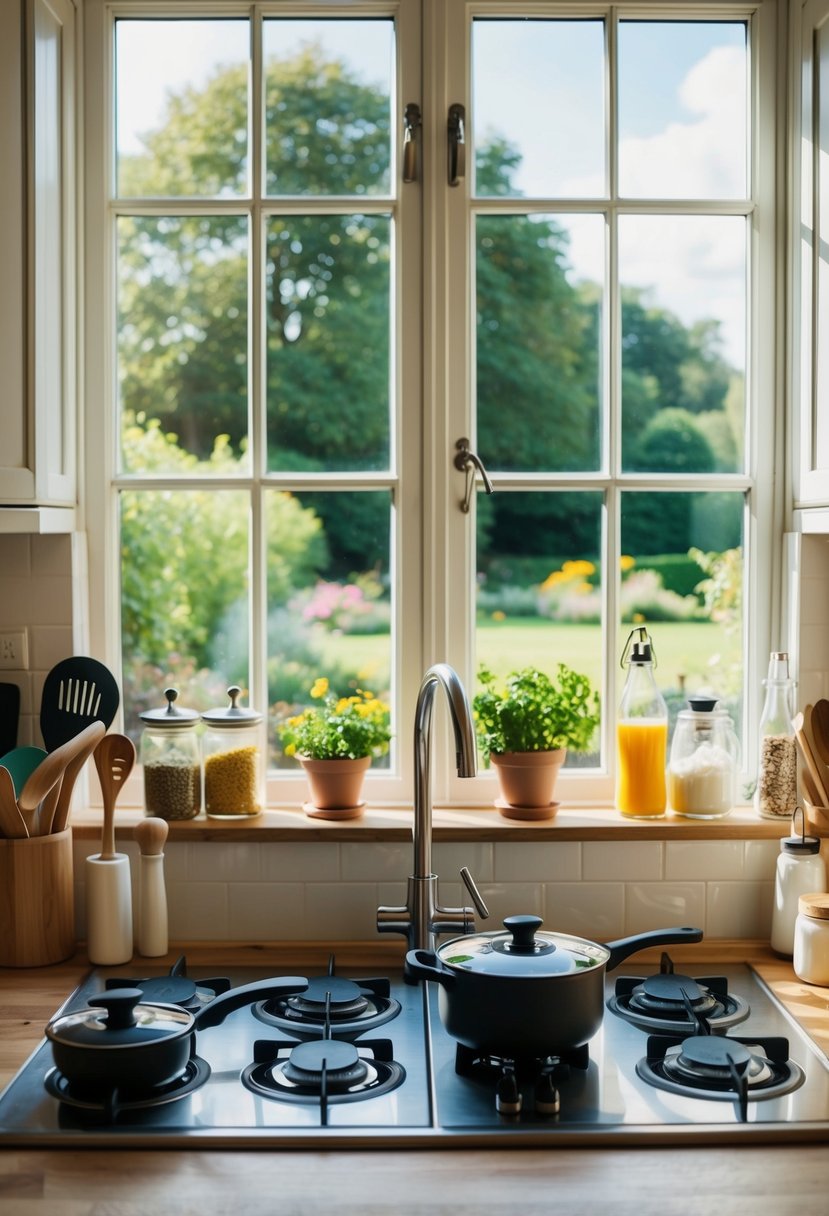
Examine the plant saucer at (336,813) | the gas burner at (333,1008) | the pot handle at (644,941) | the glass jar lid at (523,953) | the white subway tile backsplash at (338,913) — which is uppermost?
the plant saucer at (336,813)

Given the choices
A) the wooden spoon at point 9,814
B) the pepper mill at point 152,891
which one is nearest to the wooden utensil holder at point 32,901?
the wooden spoon at point 9,814

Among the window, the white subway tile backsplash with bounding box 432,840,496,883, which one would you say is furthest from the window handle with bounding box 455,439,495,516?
the white subway tile backsplash with bounding box 432,840,496,883

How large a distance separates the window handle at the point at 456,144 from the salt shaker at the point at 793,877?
1.32 m

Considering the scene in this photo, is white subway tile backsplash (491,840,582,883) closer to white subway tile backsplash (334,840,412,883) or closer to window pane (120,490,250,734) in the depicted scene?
white subway tile backsplash (334,840,412,883)

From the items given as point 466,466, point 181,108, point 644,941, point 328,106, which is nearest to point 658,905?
point 644,941

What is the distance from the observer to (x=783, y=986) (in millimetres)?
2033

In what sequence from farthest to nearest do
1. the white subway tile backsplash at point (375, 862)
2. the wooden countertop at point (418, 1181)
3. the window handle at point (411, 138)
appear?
the window handle at point (411, 138), the white subway tile backsplash at point (375, 862), the wooden countertop at point (418, 1181)

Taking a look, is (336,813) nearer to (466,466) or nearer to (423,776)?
(423,776)

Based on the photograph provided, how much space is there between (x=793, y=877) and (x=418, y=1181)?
98 centimetres

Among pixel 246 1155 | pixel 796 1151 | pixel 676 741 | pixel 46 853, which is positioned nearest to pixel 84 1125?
pixel 246 1155

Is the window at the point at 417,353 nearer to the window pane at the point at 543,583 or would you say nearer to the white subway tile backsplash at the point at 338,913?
the window pane at the point at 543,583

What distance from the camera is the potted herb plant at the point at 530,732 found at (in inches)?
89.2

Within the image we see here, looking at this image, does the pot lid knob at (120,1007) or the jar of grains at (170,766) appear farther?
the jar of grains at (170,766)

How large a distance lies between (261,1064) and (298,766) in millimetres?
816
